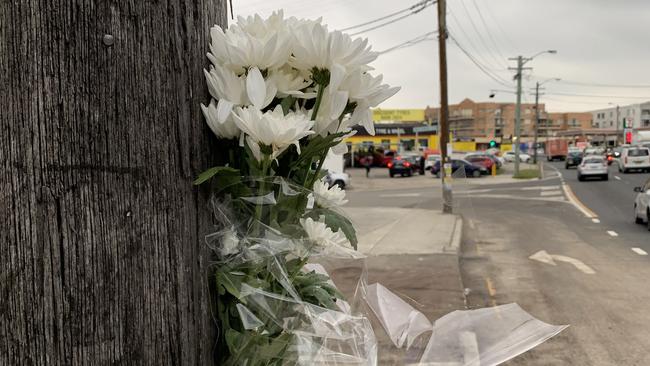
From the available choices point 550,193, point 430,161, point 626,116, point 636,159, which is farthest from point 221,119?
point 626,116

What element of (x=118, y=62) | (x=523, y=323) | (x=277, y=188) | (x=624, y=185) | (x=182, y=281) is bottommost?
(x=624, y=185)

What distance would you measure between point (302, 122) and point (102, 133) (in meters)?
0.37

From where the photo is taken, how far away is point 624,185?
2927 cm

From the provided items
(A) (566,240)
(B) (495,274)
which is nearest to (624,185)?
(A) (566,240)

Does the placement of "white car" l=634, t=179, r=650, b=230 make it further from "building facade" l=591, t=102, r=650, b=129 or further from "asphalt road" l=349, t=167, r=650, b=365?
"building facade" l=591, t=102, r=650, b=129

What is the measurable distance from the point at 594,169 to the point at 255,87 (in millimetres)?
36072

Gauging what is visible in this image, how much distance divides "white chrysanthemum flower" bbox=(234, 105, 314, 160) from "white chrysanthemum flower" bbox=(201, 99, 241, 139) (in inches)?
0.8

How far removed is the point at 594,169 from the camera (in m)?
33.7

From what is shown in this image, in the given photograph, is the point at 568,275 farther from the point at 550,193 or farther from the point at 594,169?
the point at 594,169

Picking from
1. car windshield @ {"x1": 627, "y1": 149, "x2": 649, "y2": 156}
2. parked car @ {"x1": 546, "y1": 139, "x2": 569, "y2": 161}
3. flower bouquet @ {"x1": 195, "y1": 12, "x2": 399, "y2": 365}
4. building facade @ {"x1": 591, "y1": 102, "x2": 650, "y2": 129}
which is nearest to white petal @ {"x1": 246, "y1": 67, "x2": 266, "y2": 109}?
flower bouquet @ {"x1": 195, "y1": 12, "x2": 399, "y2": 365}

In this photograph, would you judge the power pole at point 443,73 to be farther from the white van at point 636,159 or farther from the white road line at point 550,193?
the white van at point 636,159

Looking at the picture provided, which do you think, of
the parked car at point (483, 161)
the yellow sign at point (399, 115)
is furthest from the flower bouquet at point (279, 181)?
the yellow sign at point (399, 115)

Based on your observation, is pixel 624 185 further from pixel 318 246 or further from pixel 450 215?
pixel 318 246

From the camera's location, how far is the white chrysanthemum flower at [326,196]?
1397 mm
